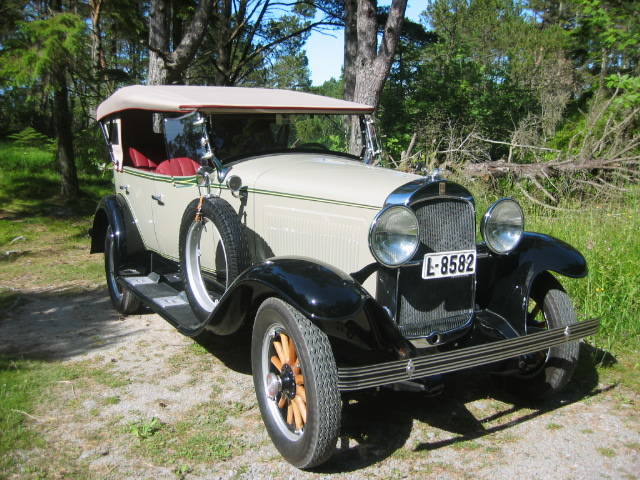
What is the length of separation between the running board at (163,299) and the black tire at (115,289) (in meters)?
0.22

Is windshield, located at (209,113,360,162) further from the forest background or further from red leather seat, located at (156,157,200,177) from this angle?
the forest background

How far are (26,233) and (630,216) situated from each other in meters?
8.67

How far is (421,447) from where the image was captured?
3031mm

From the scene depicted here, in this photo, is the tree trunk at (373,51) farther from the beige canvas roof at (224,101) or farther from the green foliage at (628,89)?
the beige canvas roof at (224,101)

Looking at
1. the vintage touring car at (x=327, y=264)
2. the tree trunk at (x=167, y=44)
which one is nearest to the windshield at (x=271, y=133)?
the vintage touring car at (x=327, y=264)

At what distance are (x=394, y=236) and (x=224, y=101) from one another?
73.6 inches

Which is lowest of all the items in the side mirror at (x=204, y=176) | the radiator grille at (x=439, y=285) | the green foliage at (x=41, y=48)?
the radiator grille at (x=439, y=285)

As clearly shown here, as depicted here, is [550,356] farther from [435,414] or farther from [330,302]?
[330,302]

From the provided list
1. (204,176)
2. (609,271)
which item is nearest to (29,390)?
(204,176)

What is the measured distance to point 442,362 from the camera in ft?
8.57

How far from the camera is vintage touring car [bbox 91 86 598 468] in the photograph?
2707 mm

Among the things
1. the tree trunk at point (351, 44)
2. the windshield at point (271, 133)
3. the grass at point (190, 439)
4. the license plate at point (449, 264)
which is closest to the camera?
the grass at point (190, 439)

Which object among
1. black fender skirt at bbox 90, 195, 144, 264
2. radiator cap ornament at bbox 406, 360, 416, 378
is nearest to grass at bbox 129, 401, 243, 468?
radiator cap ornament at bbox 406, 360, 416, 378

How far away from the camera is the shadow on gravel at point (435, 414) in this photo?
3.02 meters
